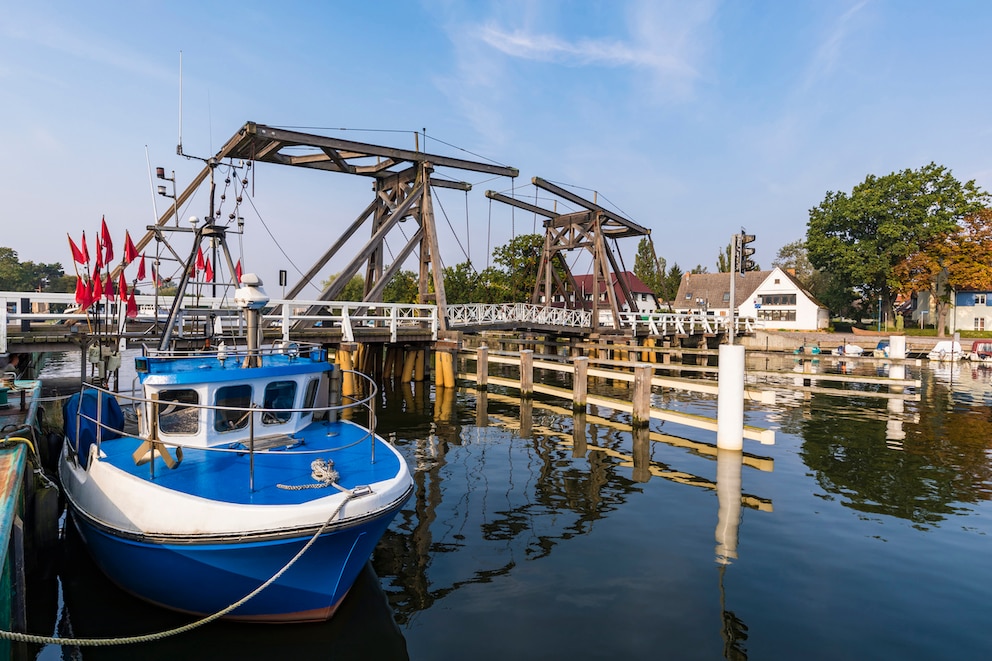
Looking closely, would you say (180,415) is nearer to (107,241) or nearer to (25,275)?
(107,241)

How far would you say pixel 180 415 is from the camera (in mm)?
7289

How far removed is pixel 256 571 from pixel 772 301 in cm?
6582

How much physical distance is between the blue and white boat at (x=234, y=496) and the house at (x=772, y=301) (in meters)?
53.0

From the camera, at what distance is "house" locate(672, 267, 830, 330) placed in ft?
194

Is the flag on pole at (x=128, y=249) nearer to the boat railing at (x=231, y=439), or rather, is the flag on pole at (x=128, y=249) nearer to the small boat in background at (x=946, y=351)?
the boat railing at (x=231, y=439)

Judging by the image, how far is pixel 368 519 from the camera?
5863mm

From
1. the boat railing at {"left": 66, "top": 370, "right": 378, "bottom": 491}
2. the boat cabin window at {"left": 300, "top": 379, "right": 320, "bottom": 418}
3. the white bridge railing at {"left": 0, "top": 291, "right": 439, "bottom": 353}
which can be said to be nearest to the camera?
the boat railing at {"left": 66, "top": 370, "right": 378, "bottom": 491}

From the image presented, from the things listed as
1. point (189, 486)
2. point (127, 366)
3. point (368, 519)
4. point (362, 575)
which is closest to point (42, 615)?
point (189, 486)

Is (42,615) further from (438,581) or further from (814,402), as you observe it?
(814,402)

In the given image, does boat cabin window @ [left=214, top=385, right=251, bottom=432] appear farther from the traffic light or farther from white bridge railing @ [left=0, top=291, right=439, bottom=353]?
the traffic light

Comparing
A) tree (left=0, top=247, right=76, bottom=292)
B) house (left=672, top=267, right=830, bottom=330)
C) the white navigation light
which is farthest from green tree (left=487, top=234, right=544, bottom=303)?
tree (left=0, top=247, right=76, bottom=292)

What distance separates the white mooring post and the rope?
886cm

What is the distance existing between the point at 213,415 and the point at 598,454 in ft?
29.4

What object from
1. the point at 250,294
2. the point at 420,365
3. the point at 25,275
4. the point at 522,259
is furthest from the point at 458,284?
the point at 25,275
